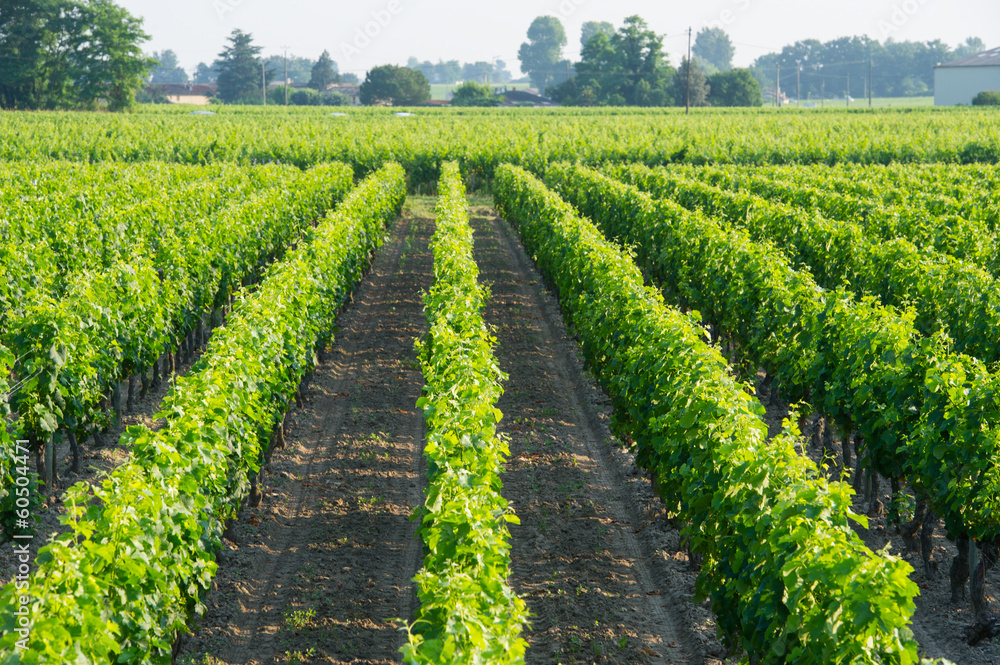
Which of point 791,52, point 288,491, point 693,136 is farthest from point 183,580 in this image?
point 791,52

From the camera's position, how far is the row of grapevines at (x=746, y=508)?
15.3 ft

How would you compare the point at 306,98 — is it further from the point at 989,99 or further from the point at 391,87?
the point at 989,99

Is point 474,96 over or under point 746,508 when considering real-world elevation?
over

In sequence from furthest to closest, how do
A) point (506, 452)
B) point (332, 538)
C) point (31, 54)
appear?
point (31, 54)
point (332, 538)
point (506, 452)

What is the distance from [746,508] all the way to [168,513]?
4157 mm

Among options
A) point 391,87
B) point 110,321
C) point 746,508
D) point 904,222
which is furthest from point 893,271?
point 391,87

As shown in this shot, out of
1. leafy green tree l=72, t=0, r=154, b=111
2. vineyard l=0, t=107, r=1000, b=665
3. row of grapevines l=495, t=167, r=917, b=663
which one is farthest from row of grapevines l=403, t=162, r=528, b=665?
leafy green tree l=72, t=0, r=154, b=111

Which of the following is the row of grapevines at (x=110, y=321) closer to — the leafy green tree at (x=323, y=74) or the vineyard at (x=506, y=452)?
the vineyard at (x=506, y=452)

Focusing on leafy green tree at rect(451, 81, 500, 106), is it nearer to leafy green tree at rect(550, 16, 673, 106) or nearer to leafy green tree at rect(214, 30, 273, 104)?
leafy green tree at rect(550, 16, 673, 106)

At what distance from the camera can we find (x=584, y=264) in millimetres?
12984

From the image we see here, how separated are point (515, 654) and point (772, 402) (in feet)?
26.9

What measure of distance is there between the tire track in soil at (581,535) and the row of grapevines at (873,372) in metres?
2.21

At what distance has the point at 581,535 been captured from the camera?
8.47m

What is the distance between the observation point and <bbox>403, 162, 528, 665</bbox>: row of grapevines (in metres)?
4.54
